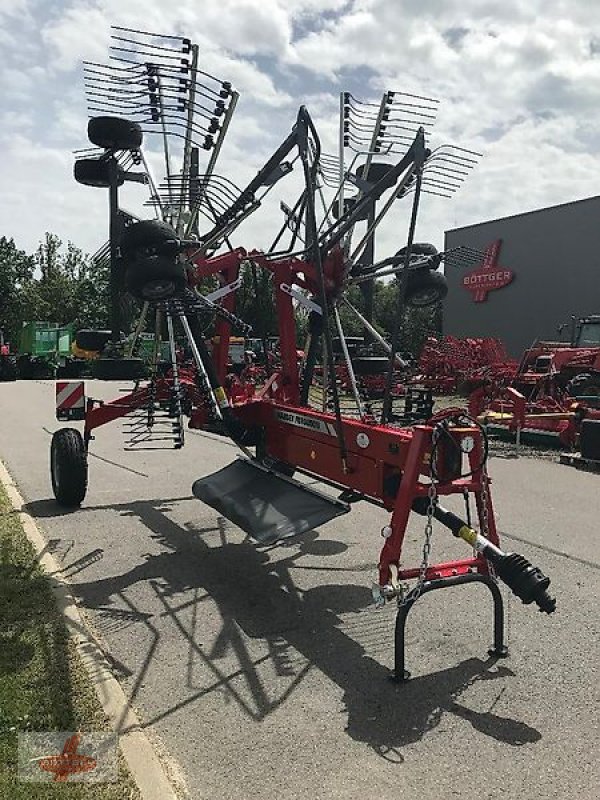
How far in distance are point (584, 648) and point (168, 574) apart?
286 cm

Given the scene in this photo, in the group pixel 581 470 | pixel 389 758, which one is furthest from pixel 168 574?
pixel 581 470

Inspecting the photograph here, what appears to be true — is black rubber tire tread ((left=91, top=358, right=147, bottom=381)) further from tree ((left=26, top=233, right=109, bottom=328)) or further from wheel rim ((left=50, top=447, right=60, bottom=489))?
tree ((left=26, top=233, right=109, bottom=328))

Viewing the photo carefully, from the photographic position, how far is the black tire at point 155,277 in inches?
184

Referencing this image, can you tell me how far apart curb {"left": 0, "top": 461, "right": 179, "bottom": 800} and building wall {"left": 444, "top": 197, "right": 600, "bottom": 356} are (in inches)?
958

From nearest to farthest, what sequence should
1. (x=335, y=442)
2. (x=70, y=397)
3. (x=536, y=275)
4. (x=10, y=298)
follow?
1. (x=335, y=442)
2. (x=70, y=397)
3. (x=536, y=275)
4. (x=10, y=298)

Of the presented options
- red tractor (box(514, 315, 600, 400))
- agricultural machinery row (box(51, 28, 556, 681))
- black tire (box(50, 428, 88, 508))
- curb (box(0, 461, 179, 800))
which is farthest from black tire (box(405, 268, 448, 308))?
red tractor (box(514, 315, 600, 400))

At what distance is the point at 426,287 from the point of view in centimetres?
616

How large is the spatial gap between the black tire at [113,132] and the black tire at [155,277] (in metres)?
1.67

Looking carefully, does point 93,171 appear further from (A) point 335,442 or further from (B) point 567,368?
(B) point 567,368

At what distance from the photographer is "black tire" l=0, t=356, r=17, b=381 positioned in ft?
98.3

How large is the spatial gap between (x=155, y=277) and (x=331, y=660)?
2.46 meters

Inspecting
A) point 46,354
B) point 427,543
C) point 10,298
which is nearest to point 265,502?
point 427,543

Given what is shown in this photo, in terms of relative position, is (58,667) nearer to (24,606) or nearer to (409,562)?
(24,606)

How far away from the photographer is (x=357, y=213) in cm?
521
